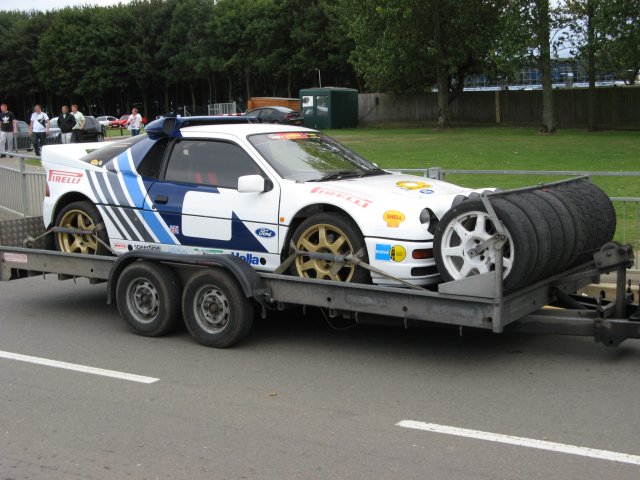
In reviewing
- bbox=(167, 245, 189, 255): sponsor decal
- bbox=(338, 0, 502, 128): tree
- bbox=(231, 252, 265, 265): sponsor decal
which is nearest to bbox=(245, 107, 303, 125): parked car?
bbox=(338, 0, 502, 128): tree

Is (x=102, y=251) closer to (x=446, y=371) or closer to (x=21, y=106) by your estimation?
(x=446, y=371)

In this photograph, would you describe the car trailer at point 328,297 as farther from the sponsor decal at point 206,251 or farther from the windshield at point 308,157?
the windshield at point 308,157

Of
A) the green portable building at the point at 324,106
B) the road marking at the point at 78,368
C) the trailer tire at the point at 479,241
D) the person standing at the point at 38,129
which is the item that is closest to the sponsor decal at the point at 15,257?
the road marking at the point at 78,368

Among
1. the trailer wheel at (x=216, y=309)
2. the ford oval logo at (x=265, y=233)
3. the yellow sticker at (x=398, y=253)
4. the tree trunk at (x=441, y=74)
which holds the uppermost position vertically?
the tree trunk at (x=441, y=74)

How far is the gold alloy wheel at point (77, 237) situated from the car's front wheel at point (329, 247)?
256cm

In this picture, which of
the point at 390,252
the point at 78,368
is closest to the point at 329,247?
the point at 390,252

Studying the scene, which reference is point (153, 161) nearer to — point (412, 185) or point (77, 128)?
point (412, 185)

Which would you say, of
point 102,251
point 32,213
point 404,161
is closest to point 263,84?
point 404,161

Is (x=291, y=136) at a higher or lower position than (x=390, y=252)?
higher

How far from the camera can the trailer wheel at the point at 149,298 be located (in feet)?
25.7

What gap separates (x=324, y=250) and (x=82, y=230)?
2.99 meters

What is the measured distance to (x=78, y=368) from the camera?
283 inches

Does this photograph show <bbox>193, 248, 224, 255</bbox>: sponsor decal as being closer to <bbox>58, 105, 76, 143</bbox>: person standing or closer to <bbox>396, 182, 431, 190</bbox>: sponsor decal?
<bbox>396, 182, 431, 190</bbox>: sponsor decal

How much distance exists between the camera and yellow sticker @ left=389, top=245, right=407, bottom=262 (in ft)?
22.6
